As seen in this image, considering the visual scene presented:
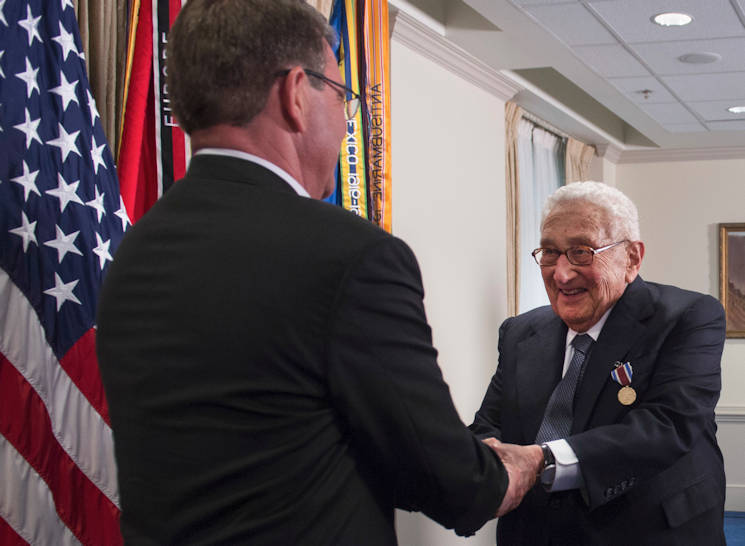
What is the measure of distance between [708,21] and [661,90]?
1.70m

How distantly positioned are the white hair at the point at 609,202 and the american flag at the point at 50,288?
1276 mm

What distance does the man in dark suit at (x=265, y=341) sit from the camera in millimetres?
1015

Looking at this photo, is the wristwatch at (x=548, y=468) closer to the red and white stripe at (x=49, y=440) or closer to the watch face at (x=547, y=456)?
the watch face at (x=547, y=456)

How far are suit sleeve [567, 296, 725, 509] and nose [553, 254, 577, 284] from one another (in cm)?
32

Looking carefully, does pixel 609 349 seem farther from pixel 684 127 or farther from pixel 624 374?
pixel 684 127

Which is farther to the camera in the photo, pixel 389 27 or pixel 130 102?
pixel 389 27

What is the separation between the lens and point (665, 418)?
7.11 feet

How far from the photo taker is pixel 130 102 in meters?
2.61

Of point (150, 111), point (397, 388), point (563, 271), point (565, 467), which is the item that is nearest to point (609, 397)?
point (565, 467)

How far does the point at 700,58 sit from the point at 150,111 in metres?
4.00

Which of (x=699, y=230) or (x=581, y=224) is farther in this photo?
(x=699, y=230)

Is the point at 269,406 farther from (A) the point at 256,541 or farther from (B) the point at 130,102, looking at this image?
(B) the point at 130,102

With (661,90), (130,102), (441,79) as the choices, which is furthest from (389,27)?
(661,90)

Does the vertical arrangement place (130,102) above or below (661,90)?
below
